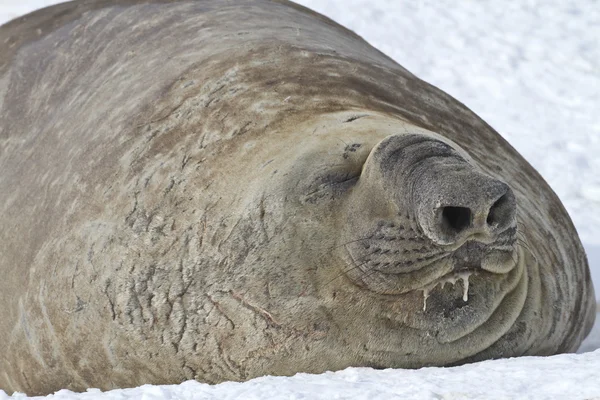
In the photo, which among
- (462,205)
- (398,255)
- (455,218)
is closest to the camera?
(462,205)

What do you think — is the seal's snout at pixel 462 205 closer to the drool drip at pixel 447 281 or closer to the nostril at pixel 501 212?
the nostril at pixel 501 212

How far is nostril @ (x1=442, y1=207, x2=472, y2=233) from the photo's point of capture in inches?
119

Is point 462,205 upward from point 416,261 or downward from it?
upward

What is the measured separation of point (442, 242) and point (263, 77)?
104cm

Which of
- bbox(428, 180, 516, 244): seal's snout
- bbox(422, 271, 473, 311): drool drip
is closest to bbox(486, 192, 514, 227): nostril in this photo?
bbox(428, 180, 516, 244): seal's snout

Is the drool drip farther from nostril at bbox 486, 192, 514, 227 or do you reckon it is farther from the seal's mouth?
nostril at bbox 486, 192, 514, 227

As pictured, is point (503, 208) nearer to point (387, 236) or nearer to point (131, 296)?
point (387, 236)

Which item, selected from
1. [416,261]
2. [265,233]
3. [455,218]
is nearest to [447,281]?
[416,261]

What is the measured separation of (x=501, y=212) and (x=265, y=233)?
62 centimetres

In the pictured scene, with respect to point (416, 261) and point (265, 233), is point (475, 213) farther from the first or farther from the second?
point (265, 233)

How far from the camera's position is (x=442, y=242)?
9.95 feet

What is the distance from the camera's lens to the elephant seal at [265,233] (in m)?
3.17

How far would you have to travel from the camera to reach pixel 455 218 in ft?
9.96

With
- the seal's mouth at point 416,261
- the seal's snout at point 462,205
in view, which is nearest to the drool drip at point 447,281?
the seal's mouth at point 416,261
